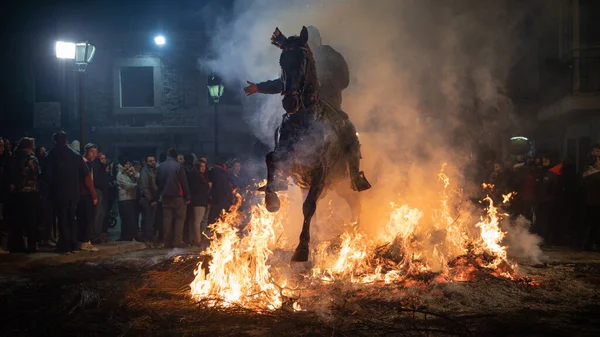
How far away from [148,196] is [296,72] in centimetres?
694

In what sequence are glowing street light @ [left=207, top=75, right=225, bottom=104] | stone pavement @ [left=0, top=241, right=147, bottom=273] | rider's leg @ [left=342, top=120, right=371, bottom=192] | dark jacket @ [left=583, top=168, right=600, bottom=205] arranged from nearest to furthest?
rider's leg @ [left=342, top=120, right=371, bottom=192], stone pavement @ [left=0, top=241, right=147, bottom=273], dark jacket @ [left=583, top=168, right=600, bottom=205], glowing street light @ [left=207, top=75, right=225, bottom=104]

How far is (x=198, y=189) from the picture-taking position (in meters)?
12.6

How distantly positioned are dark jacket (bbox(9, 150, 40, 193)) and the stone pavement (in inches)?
50.1

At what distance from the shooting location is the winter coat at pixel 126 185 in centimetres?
1280

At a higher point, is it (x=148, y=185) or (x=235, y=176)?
(x=235, y=176)

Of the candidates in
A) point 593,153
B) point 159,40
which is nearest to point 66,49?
point 159,40

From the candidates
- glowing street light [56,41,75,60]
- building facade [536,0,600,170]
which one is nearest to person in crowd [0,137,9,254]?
glowing street light [56,41,75,60]

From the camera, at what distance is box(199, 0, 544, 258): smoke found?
11.1 metres

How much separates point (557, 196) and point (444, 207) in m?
5.11

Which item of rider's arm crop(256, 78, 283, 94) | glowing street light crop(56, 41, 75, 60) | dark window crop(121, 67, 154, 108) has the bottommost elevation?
rider's arm crop(256, 78, 283, 94)

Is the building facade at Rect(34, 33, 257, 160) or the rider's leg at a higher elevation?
the building facade at Rect(34, 33, 257, 160)

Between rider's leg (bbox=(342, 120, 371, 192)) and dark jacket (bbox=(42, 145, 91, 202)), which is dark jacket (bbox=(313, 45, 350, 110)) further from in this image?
dark jacket (bbox=(42, 145, 91, 202))

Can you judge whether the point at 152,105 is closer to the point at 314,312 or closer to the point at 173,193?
the point at 173,193

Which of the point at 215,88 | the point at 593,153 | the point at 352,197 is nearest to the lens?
the point at 352,197
